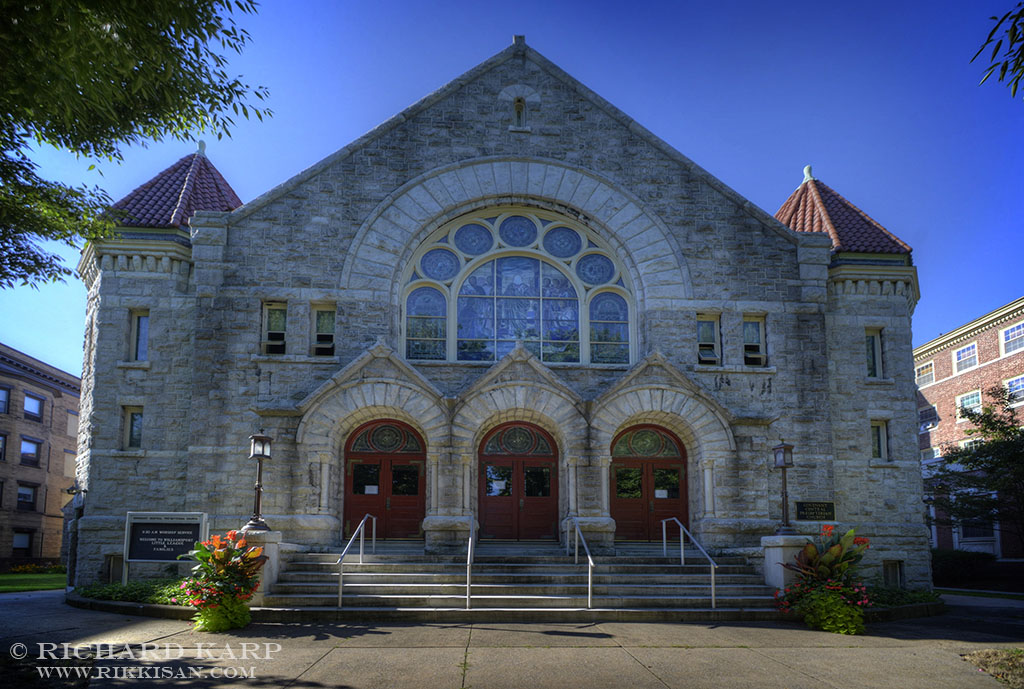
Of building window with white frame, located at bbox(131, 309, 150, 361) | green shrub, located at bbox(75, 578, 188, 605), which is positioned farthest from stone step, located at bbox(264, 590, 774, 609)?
building window with white frame, located at bbox(131, 309, 150, 361)

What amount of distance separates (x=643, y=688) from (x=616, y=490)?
9875mm

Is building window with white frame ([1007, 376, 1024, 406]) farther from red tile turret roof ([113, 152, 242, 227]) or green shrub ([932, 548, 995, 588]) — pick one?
red tile turret roof ([113, 152, 242, 227])

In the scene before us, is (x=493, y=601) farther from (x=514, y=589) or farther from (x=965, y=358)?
(x=965, y=358)

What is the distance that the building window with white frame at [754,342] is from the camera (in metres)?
18.5

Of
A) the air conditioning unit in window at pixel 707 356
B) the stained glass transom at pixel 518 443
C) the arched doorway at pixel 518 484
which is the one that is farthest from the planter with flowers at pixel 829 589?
the stained glass transom at pixel 518 443

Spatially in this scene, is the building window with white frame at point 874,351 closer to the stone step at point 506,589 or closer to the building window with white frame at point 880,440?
the building window with white frame at point 880,440

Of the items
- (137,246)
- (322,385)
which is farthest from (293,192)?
(322,385)

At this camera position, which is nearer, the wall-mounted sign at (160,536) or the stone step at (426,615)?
the stone step at (426,615)

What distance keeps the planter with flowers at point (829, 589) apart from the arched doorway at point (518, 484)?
5.78 metres

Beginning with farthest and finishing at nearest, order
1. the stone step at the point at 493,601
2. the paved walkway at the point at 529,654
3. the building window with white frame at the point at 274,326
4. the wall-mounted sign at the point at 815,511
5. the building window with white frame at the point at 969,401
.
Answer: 1. the building window with white frame at the point at 969,401
2. the building window with white frame at the point at 274,326
3. the wall-mounted sign at the point at 815,511
4. the stone step at the point at 493,601
5. the paved walkway at the point at 529,654

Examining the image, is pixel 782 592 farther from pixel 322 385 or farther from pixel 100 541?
pixel 100 541

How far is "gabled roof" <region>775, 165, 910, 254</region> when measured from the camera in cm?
1978

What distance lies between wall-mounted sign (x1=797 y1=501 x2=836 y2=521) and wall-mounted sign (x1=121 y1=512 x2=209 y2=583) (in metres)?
12.4

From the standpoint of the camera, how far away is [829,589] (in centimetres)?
1276
